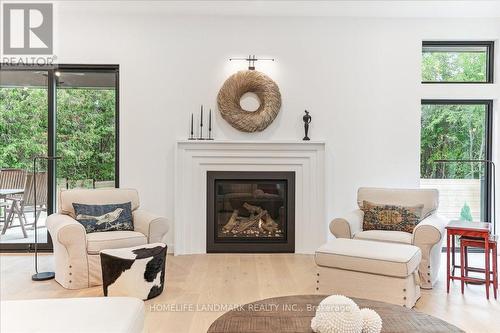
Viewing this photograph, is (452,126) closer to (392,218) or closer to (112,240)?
(392,218)

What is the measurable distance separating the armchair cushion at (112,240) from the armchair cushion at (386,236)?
6.58ft

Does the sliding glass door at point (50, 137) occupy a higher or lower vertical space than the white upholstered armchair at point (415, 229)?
higher

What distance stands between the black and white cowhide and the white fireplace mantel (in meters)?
1.50

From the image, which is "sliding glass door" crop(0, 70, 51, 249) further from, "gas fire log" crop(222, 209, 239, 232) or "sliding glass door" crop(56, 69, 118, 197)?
"gas fire log" crop(222, 209, 239, 232)

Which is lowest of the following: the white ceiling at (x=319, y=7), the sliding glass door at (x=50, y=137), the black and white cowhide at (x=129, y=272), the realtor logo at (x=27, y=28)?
the black and white cowhide at (x=129, y=272)

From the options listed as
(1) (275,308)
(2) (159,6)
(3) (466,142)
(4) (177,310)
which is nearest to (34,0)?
(2) (159,6)

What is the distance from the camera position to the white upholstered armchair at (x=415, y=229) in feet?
11.0

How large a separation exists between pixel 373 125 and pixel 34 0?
4.15 metres

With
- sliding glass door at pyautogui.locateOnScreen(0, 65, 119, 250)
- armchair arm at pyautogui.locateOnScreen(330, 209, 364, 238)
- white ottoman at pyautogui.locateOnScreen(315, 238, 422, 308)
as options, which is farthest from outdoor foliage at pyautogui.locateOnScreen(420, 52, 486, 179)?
sliding glass door at pyautogui.locateOnScreen(0, 65, 119, 250)

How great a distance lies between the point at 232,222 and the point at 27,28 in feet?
10.8

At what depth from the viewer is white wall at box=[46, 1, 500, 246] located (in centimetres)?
473

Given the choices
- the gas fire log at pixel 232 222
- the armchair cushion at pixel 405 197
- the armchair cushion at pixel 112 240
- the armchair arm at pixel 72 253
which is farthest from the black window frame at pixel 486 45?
the armchair arm at pixel 72 253

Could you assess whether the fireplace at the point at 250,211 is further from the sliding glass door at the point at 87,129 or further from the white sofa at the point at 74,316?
the white sofa at the point at 74,316

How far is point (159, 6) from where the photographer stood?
4461 mm
